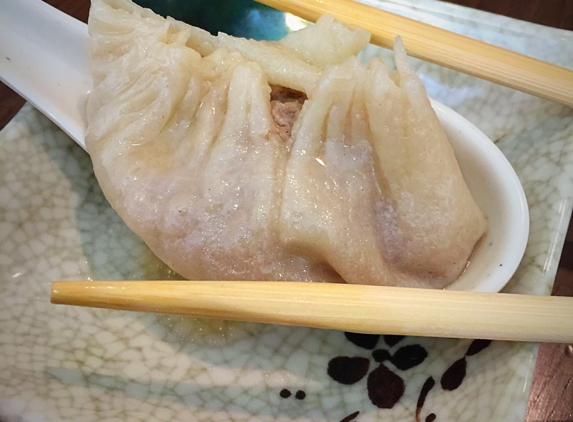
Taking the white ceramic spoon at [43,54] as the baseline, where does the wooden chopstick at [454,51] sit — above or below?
above

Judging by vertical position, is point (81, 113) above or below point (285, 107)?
below

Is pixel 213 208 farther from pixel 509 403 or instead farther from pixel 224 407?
pixel 509 403

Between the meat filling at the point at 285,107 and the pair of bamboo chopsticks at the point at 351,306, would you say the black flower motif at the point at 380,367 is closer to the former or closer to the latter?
the pair of bamboo chopsticks at the point at 351,306

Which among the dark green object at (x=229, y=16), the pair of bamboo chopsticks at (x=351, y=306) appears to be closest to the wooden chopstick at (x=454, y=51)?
the dark green object at (x=229, y=16)

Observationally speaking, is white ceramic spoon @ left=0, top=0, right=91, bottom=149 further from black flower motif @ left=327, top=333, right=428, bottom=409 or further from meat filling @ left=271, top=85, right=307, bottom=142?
black flower motif @ left=327, top=333, right=428, bottom=409

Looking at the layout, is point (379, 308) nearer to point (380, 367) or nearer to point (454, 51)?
point (380, 367)

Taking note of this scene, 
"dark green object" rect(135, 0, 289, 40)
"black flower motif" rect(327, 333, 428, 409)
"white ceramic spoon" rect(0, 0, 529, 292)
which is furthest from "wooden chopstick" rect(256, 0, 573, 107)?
"black flower motif" rect(327, 333, 428, 409)

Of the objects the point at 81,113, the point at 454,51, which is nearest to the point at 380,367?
the point at 454,51
